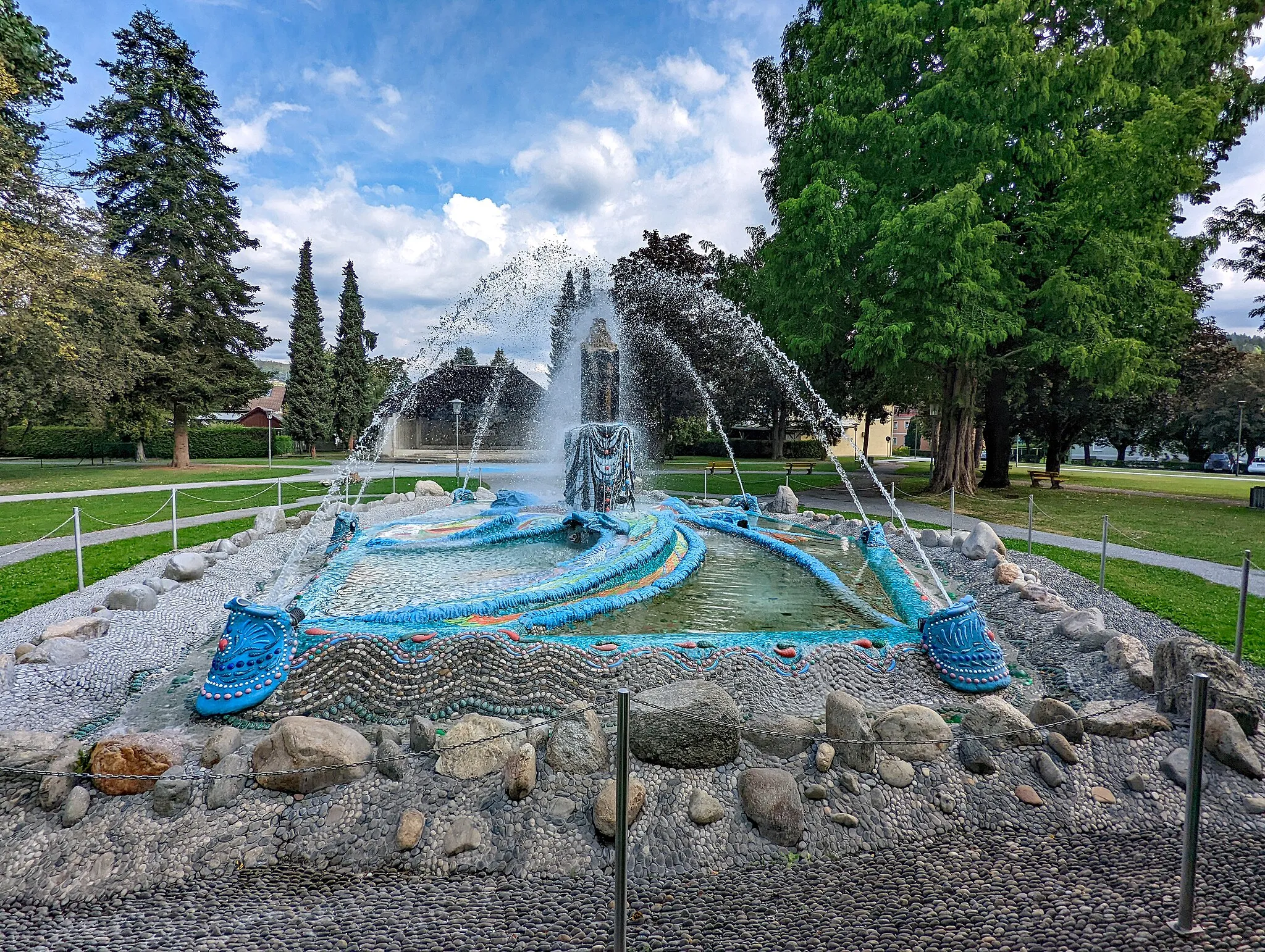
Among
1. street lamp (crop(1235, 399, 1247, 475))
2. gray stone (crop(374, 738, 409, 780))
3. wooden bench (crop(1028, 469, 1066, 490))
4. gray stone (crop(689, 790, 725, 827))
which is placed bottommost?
gray stone (crop(689, 790, 725, 827))

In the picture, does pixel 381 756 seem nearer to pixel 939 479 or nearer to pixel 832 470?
pixel 939 479

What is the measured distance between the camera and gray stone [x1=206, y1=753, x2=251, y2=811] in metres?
3.34

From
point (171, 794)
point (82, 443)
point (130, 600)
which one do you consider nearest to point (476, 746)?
point (171, 794)

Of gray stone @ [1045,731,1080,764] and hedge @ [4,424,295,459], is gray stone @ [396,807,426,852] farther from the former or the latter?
hedge @ [4,424,295,459]

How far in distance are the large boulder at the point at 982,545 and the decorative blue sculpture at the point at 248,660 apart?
8959 mm

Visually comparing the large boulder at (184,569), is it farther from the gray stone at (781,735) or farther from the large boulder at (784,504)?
the large boulder at (784,504)

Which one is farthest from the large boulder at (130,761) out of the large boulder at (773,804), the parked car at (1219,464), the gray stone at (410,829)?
the parked car at (1219,464)

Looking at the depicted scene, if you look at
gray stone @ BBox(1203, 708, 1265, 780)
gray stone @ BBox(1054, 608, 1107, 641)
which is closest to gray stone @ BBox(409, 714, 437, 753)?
gray stone @ BBox(1203, 708, 1265, 780)

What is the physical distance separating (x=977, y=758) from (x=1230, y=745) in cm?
155

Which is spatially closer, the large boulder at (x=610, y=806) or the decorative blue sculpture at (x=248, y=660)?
the large boulder at (x=610, y=806)

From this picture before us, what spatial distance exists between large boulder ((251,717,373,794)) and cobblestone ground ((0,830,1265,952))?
49 centimetres

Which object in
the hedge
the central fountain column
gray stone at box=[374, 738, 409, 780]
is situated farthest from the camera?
the hedge

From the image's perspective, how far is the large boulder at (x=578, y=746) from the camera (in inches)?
140

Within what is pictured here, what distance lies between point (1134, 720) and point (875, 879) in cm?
230
